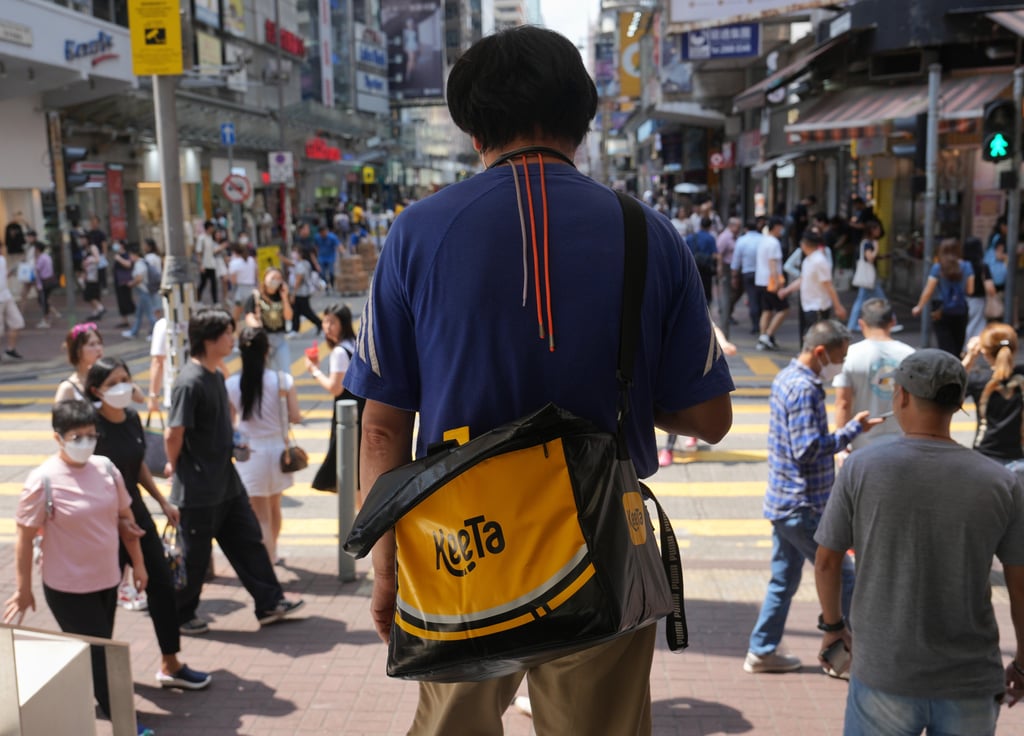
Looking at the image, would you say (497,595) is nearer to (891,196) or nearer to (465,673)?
(465,673)

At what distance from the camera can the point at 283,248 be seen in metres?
37.0

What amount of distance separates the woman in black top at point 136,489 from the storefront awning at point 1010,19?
1402 centimetres

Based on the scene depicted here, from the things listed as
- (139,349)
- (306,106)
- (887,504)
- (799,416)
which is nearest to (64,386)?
(799,416)

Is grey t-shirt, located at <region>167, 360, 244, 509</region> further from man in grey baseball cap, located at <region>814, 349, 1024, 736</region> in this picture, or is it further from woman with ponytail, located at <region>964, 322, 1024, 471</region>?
woman with ponytail, located at <region>964, 322, 1024, 471</region>

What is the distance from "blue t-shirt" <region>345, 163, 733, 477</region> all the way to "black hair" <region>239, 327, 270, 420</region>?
482 cm

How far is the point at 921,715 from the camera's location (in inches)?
132

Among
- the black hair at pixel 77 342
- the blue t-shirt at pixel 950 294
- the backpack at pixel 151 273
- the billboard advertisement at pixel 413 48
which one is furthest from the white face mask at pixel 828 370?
the billboard advertisement at pixel 413 48

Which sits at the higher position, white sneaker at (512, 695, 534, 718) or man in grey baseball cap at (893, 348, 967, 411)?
man in grey baseball cap at (893, 348, 967, 411)

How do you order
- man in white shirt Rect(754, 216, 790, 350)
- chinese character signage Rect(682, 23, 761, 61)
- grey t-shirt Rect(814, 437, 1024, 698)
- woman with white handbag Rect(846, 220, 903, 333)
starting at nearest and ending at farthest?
grey t-shirt Rect(814, 437, 1024, 698) → woman with white handbag Rect(846, 220, 903, 333) → man in white shirt Rect(754, 216, 790, 350) → chinese character signage Rect(682, 23, 761, 61)

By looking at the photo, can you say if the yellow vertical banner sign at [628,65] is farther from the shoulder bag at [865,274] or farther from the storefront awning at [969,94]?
the shoulder bag at [865,274]

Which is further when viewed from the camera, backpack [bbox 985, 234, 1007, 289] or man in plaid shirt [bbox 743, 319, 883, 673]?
backpack [bbox 985, 234, 1007, 289]

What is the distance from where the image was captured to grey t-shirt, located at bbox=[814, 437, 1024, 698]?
3.31m

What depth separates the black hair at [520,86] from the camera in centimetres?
217

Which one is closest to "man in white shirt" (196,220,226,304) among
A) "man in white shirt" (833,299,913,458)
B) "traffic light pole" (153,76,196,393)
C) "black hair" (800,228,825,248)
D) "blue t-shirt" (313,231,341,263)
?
"blue t-shirt" (313,231,341,263)
